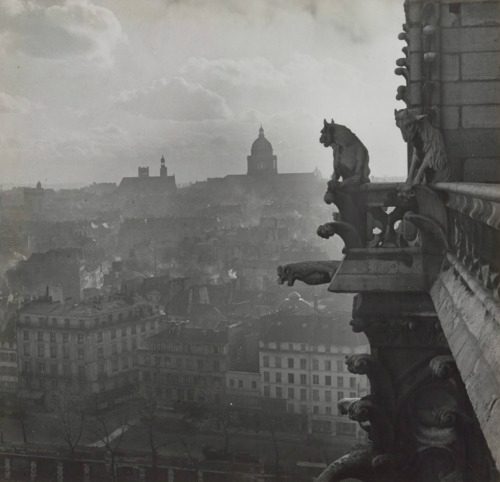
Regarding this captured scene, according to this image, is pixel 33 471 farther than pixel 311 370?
No

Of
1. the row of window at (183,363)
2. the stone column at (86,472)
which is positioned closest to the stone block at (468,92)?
the stone column at (86,472)

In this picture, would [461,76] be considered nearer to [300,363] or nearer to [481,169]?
[481,169]

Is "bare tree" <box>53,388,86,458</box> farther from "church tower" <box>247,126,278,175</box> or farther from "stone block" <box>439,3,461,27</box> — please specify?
"church tower" <box>247,126,278,175</box>

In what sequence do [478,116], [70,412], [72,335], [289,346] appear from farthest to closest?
[72,335] → [70,412] → [289,346] → [478,116]

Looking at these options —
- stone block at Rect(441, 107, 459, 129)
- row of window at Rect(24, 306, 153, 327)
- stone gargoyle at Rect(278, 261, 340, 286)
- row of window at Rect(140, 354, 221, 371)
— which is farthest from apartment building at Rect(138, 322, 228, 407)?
stone block at Rect(441, 107, 459, 129)

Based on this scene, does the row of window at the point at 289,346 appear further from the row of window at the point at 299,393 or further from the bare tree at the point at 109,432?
the bare tree at the point at 109,432

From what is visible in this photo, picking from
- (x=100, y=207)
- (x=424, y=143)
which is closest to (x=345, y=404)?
(x=424, y=143)

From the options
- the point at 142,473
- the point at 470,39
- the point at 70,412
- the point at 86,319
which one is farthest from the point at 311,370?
the point at 470,39

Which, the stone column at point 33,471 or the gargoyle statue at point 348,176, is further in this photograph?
the stone column at point 33,471
